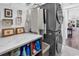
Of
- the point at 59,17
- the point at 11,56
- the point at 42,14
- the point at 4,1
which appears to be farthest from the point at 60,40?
the point at 4,1

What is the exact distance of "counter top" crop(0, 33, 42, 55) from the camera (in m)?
1.15

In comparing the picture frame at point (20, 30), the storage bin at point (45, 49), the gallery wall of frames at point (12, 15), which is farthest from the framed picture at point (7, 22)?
the storage bin at point (45, 49)

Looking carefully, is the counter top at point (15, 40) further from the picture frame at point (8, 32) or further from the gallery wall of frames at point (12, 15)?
the gallery wall of frames at point (12, 15)

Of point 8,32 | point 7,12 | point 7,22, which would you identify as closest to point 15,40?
point 8,32

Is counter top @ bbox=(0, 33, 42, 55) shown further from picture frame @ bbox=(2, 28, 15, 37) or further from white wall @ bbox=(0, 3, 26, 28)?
white wall @ bbox=(0, 3, 26, 28)

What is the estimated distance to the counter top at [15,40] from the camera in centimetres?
115

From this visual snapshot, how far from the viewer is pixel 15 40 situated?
4.35ft

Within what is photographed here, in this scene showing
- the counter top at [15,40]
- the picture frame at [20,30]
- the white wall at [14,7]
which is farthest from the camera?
the picture frame at [20,30]

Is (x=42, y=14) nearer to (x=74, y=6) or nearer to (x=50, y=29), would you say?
(x=50, y=29)

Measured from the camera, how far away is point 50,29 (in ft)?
4.79

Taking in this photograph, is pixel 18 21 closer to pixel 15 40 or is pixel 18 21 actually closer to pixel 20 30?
pixel 20 30

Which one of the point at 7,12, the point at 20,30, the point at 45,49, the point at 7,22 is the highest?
the point at 7,12

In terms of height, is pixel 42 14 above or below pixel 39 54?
above

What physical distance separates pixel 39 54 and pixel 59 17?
0.56 m
